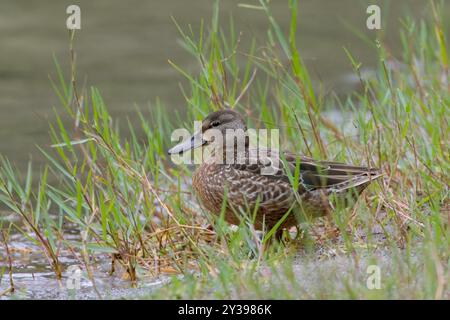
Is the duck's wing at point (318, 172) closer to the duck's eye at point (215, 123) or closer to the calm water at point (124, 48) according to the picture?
the duck's eye at point (215, 123)

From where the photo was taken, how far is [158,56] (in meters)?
11.2

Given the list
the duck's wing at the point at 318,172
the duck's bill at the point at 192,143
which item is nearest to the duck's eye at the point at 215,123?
the duck's bill at the point at 192,143

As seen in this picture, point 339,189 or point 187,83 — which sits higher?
point 187,83

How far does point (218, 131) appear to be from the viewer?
609 centimetres

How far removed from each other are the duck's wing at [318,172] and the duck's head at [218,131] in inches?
15.9

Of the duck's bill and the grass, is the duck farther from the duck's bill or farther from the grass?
the duck's bill

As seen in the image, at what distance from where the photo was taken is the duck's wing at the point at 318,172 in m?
5.54

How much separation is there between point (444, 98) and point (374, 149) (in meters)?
0.58

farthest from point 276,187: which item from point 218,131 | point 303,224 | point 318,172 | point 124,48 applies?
point 124,48

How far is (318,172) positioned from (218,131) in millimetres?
805

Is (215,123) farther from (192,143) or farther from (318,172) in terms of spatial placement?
(318,172)

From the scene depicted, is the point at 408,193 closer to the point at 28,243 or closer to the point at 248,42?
the point at 28,243
